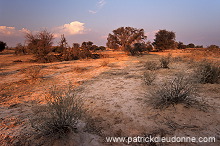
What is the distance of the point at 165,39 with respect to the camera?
2319cm

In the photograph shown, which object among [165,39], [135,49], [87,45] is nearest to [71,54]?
[87,45]

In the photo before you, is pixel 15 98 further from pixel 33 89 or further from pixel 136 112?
pixel 136 112

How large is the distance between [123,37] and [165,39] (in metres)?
7.32

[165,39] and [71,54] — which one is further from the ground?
[165,39]

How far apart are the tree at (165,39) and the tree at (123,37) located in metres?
2.76

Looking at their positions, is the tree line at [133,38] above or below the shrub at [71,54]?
above

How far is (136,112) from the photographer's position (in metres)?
2.91

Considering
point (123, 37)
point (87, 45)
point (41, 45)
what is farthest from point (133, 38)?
point (41, 45)

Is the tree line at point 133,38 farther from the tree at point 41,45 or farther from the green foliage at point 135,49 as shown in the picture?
the tree at point 41,45

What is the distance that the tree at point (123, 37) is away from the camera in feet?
75.1

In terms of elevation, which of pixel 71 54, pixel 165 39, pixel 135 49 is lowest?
pixel 71 54

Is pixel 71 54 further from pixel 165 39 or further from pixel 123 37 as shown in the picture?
pixel 165 39

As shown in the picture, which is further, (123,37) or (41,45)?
(123,37)

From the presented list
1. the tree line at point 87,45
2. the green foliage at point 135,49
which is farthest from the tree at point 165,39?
the green foliage at point 135,49
